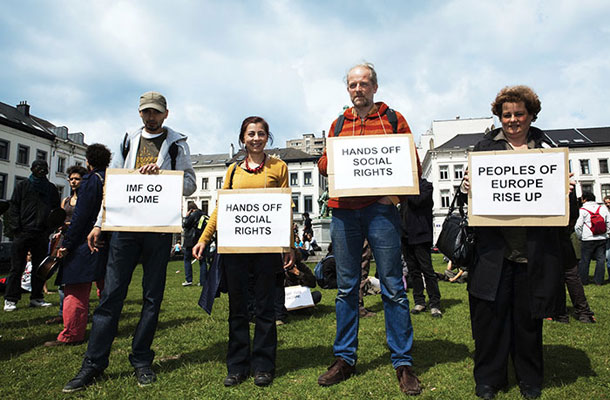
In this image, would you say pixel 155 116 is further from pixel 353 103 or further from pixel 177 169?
pixel 353 103

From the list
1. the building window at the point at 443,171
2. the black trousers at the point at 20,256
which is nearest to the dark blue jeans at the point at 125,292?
the black trousers at the point at 20,256

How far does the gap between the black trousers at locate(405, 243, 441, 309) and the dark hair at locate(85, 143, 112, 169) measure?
4354mm

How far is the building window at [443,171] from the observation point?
174 feet

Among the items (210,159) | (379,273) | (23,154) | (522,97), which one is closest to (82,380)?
(379,273)

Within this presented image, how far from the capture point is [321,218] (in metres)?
20.2

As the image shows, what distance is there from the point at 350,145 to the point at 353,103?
0.43 m

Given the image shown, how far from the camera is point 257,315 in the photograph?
10.2ft

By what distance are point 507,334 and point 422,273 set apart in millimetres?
3120

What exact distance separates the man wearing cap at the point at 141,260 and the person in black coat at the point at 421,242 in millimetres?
3505

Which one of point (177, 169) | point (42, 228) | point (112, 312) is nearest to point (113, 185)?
point (177, 169)

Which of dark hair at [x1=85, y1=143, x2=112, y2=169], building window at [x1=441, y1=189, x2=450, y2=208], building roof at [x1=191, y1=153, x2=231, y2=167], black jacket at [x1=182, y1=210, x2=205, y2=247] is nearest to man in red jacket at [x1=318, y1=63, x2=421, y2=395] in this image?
dark hair at [x1=85, y1=143, x2=112, y2=169]

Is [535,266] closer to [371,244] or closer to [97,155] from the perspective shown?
[371,244]

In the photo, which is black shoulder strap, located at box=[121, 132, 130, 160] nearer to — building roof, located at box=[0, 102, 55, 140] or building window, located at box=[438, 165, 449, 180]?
building roof, located at box=[0, 102, 55, 140]

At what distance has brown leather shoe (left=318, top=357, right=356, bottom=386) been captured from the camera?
9.39 feet
